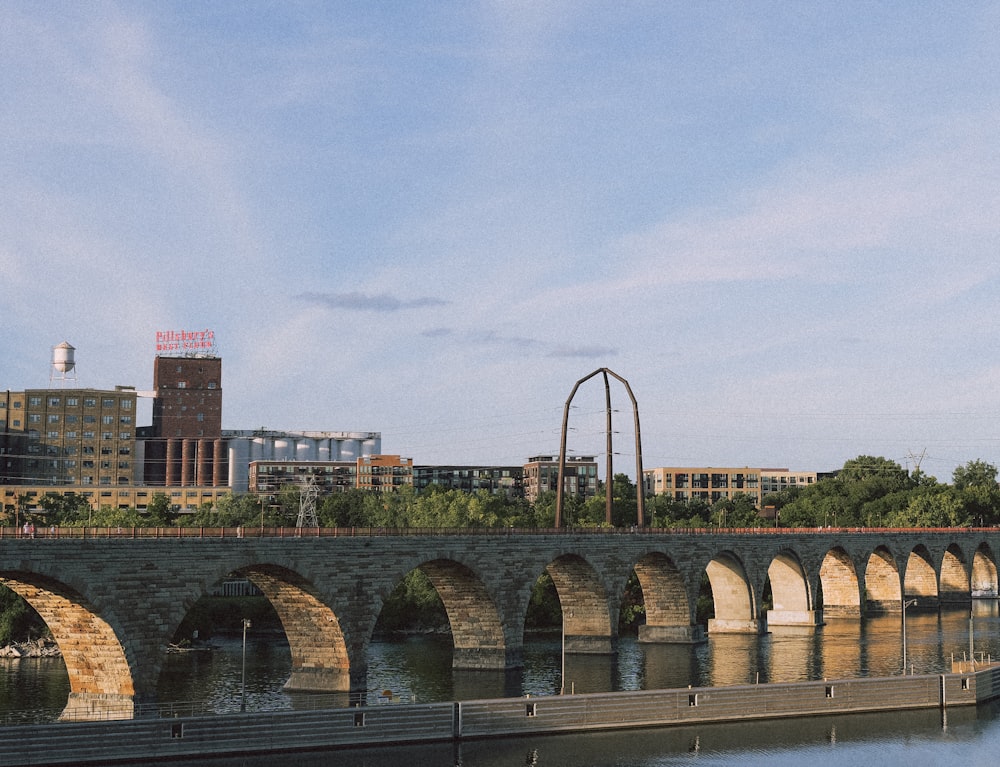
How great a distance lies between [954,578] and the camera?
158m

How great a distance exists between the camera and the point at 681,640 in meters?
105

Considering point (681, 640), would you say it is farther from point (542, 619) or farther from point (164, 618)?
point (164, 618)

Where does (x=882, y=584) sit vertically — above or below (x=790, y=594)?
above

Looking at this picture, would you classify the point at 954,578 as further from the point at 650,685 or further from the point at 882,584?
the point at 650,685

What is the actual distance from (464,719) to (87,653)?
19.8 meters

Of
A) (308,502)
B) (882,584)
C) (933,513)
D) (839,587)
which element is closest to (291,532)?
(308,502)

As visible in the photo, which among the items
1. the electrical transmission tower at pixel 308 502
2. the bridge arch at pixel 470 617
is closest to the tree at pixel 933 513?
the electrical transmission tower at pixel 308 502

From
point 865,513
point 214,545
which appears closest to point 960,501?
point 865,513

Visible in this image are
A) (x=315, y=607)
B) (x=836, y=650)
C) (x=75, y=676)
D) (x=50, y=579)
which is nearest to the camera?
(x=50, y=579)

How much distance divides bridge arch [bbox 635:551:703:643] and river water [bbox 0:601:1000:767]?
143 centimetres

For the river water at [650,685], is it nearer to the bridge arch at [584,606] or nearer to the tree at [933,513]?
the bridge arch at [584,606]

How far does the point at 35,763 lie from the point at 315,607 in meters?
22.2

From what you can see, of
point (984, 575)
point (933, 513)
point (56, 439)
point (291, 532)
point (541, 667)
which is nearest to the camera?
point (291, 532)

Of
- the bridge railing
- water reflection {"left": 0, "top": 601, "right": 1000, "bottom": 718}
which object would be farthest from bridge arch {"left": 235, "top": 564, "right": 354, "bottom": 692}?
the bridge railing
